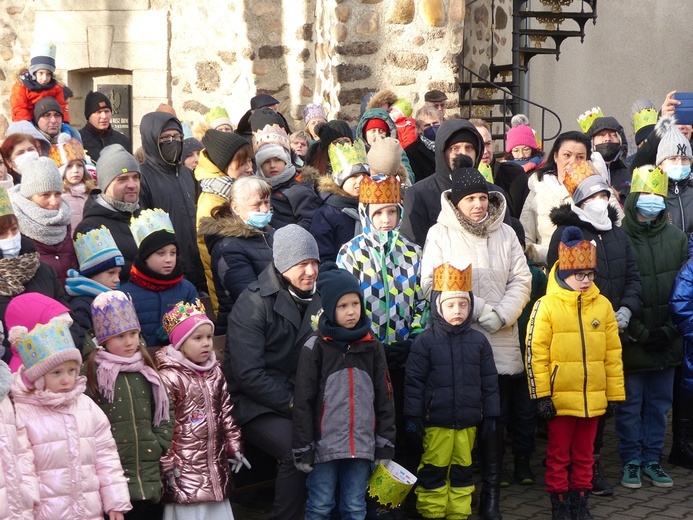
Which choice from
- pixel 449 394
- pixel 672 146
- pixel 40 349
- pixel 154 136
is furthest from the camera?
pixel 672 146

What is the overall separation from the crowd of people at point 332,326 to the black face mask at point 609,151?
50cm

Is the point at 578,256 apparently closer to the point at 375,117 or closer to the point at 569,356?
the point at 569,356

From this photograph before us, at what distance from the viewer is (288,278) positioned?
5.81 metres

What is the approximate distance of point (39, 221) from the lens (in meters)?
5.84

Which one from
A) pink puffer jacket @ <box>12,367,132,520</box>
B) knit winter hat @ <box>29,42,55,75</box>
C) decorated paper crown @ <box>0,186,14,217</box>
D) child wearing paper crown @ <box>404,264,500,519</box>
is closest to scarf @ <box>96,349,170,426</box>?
pink puffer jacket @ <box>12,367,132,520</box>

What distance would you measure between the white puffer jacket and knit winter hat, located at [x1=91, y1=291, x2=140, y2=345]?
1752 mm

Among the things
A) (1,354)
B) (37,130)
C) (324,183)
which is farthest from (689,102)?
(1,354)

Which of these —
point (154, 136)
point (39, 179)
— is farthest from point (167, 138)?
point (39, 179)

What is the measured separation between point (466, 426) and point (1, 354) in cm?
246

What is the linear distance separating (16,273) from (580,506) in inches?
123

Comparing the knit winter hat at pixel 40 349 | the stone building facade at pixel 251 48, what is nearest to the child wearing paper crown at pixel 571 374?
the knit winter hat at pixel 40 349

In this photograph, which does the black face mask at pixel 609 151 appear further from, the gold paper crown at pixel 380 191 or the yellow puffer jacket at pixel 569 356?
the gold paper crown at pixel 380 191

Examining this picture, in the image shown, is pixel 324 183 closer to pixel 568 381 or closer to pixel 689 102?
pixel 568 381

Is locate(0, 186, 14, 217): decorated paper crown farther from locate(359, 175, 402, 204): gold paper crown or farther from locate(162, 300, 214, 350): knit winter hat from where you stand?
locate(359, 175, 402, 204): gold paper crown
